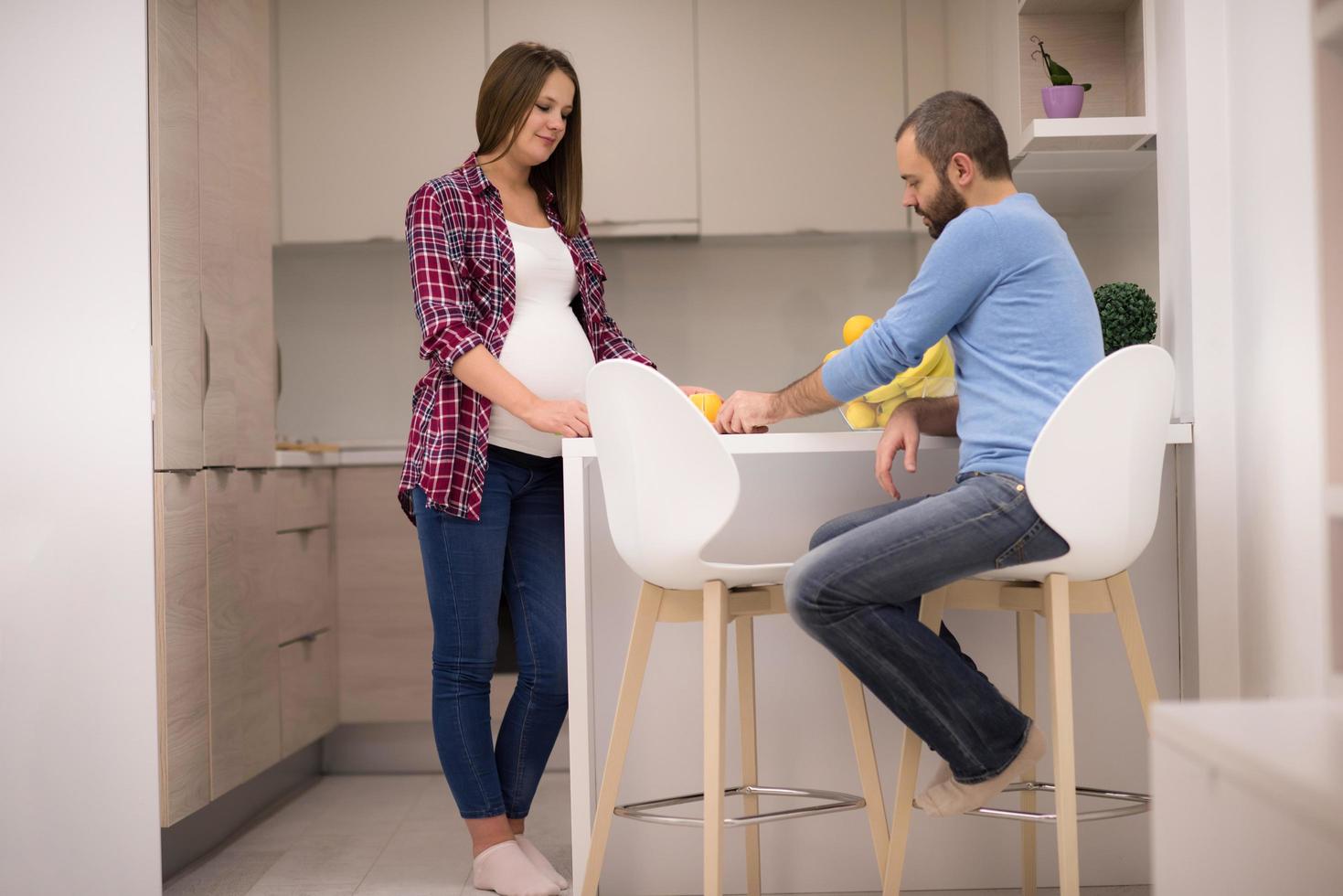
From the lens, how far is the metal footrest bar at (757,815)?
1624 millimetres

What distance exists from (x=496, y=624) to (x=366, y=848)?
26.3 inches

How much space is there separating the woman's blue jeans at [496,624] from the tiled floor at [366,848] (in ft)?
0.69

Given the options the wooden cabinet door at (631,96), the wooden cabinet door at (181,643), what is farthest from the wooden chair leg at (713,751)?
the wooden cabinet door at (631,96)

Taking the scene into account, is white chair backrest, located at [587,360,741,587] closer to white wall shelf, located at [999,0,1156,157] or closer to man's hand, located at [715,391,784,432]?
man's hand, located at [715,391,784,432]

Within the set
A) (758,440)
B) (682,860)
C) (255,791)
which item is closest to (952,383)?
(758,440)

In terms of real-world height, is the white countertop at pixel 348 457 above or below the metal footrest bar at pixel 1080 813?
above

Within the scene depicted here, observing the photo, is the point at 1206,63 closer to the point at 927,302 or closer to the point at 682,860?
the point at 927,302

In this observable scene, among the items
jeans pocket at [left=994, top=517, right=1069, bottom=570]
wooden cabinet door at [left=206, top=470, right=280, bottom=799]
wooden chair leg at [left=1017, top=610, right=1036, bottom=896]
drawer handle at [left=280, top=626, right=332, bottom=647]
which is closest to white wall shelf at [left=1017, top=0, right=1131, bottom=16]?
wooden chair leg at [left=1017, top=610, right=1036, bottom=896]

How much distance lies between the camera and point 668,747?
1.98 meters

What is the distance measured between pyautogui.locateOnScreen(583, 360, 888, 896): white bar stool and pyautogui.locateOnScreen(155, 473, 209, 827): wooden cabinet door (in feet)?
2.73

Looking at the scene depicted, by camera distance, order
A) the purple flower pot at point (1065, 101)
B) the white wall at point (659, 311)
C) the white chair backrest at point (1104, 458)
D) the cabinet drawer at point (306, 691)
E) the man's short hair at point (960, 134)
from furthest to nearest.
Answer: the white wall at point (659, 311) < the cabinet drawer at point (306, 691) < the purple flower pot at point (1065, 101) < the man's short hair at point (960, 134) < the white chair backrest at point (1104, 458)

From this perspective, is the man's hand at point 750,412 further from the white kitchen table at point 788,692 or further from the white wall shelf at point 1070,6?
the white wall shelf at point 1070,6

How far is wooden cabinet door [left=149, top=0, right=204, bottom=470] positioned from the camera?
1979 millimetres

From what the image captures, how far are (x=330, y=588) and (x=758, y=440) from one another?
5.56 feet
